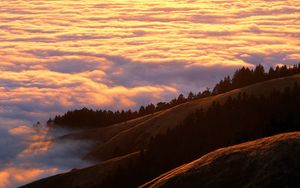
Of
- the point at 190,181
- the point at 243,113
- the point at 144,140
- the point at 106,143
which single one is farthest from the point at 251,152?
the point at 106,143

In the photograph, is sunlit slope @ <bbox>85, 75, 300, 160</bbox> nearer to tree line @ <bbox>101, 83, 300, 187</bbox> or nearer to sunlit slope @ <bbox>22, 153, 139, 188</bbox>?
tree line @ <bbox>101, 83, 300, 187</bbox>

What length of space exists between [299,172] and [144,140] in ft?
389

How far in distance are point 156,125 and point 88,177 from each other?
54114 millimetres

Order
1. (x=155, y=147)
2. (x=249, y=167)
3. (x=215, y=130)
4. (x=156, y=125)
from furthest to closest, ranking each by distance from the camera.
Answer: (x=156, y=125)
(x=215, y=130)
(x=155, y=147)
(x=249, y=167)

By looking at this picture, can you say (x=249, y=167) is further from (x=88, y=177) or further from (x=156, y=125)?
(x=156, y=125)

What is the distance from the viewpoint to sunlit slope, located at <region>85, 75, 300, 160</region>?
531ft

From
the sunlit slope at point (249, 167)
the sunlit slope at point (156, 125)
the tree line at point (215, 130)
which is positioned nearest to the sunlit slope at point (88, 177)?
the tree line at point (215, 130)

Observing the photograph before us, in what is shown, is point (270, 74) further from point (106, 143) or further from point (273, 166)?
point (273, 166)

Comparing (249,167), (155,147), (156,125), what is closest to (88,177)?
(155,147)

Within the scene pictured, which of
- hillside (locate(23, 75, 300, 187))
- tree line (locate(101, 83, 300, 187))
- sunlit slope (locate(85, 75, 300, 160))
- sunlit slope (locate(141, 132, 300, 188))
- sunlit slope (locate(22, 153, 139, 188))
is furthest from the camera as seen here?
sunlit slope (locate(85, 75, 300, 160))

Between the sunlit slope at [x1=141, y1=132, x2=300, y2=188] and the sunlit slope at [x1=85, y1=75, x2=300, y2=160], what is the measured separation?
9910 cm

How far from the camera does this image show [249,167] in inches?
2159

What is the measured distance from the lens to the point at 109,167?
12506cm

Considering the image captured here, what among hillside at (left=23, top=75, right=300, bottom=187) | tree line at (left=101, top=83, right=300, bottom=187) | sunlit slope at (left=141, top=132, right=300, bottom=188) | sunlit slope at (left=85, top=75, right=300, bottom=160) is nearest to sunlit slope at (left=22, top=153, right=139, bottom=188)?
hillside at (left=23, top=75, right=300, bottom=187)
